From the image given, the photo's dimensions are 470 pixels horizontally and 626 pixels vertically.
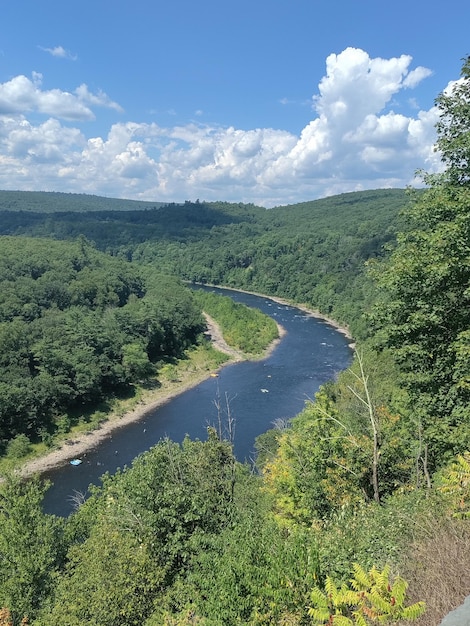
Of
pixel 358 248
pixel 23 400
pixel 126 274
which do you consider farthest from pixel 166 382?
pixel 358 248

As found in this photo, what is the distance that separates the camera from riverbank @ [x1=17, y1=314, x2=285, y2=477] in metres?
44.3

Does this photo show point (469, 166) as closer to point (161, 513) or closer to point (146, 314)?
point (161, 513)

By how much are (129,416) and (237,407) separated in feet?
43.1

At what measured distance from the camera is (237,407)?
54.6 meters

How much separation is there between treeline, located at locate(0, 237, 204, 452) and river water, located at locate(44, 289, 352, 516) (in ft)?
24.6

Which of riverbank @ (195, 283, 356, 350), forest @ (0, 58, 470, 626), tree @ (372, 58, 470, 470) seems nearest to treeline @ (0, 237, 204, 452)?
riverbank @ (195, 283, 356, 350)

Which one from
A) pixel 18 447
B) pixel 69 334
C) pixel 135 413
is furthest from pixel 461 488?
pixel 69 334

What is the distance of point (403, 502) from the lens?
905 cm

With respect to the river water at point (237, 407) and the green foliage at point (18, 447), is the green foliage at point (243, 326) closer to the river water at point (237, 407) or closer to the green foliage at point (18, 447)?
the river water at point (237, 407)

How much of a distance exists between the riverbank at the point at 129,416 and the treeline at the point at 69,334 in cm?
266

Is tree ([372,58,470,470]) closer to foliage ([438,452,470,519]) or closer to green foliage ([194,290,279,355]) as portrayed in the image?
foliage ([438,452,470,519])

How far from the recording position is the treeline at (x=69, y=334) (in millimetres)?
49750

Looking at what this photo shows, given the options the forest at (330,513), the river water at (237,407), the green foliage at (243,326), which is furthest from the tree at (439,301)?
the green foliage at (243,326)

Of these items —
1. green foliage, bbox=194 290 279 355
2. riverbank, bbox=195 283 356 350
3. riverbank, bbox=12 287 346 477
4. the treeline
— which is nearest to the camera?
riverbank, bbox=12 287 346 477
